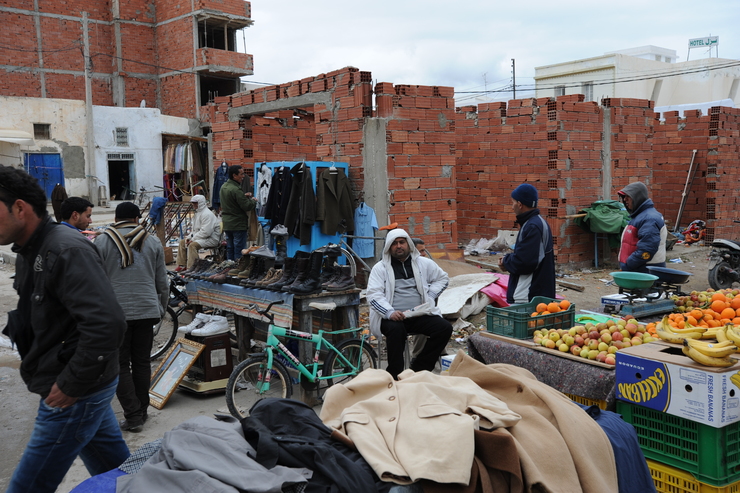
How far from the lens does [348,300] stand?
6.17 m

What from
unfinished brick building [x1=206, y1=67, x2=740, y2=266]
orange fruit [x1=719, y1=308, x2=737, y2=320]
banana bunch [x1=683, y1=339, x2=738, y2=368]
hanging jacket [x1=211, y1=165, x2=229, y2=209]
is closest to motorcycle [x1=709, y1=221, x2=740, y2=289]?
unfinished brick building [x1=206, y1=67, x2=740, y2=266]

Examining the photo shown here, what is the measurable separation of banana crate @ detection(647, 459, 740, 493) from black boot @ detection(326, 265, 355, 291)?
10.9 feet

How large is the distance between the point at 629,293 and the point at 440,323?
5.40ft

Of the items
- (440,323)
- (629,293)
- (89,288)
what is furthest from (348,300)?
(89,288)

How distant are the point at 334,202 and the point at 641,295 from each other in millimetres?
4933

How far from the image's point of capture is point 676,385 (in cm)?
320

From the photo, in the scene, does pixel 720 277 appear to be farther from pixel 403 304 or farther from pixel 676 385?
pixel 676 385

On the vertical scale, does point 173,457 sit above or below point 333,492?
above

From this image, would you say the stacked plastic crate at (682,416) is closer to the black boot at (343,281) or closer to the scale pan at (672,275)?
the scale pan at (672,275)

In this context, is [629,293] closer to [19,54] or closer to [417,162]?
[417,162]

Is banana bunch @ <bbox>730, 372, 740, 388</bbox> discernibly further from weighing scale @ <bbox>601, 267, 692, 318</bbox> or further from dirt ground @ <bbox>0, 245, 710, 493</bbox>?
dirt ground @ <bbox>0, 245, 710, 493</bbox>

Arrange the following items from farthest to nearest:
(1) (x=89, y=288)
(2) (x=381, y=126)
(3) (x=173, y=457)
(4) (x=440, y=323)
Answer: (2) (x=381, y=126)
(4) (x=440, y=323)
(1) (x=89, y=288)
(3) (x=173, y=457)

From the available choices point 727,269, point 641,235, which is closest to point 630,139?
point 727,269

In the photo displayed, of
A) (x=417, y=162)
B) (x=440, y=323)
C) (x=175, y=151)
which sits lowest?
(x=440, y=323)
